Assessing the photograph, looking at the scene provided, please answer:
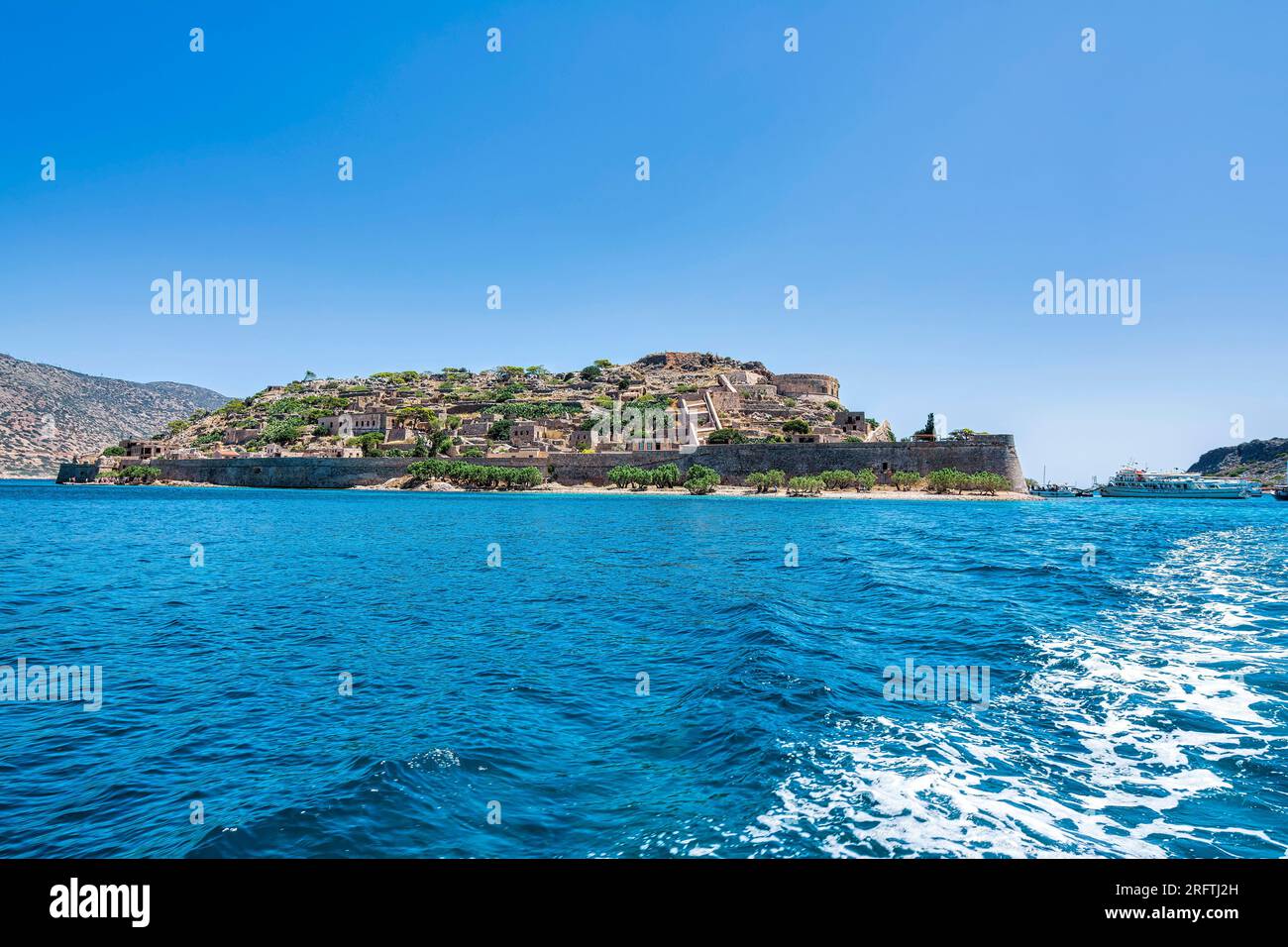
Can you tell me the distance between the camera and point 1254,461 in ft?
558

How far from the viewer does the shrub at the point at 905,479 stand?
250ft

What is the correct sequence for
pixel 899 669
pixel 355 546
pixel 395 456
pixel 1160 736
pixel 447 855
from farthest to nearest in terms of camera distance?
pixel 395 456, pixel 355 546, pixel 899 669, pixel 1160 736, pixel 447 855

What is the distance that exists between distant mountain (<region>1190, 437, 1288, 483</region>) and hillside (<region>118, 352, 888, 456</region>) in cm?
11312

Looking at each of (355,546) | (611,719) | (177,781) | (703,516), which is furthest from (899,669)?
(703,516)

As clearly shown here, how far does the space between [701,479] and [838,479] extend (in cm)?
1614

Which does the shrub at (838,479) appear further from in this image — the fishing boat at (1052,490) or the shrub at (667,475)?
the fishing boat at (1052,490)

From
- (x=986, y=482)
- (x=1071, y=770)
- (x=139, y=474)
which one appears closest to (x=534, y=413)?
(x=139, y=474)

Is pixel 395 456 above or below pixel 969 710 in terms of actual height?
above

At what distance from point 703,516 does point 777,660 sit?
36512 millimetres

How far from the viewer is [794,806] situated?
642cm

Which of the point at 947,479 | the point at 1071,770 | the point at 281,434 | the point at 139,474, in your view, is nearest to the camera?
the point at 1071,770

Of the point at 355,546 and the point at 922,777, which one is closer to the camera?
the point at 922,777

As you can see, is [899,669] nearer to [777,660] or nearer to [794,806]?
[777,660]

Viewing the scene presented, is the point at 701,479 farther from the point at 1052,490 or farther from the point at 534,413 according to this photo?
the point at 1052,490
